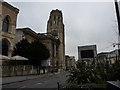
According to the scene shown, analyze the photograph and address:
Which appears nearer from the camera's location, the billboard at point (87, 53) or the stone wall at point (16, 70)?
the billboard at point (87, 53)

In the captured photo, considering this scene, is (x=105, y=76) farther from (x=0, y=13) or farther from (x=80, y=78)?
(x=0, y=13)

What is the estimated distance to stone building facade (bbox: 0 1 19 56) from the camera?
107 ft

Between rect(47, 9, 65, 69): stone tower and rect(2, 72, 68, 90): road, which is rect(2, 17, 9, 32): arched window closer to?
rect(2, 72, 68, 90): road

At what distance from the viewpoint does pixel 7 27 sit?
3491 centimetres

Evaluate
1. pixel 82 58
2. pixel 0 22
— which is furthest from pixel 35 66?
pixel 82 58

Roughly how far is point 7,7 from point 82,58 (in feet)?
88.4

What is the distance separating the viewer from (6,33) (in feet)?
110

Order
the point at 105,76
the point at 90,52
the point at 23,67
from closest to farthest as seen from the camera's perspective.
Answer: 1. the point at 105,76
2. the point at 90,52
3. the point at 23,67

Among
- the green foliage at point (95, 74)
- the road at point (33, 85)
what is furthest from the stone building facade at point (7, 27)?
the green foliage at point (95, 74)

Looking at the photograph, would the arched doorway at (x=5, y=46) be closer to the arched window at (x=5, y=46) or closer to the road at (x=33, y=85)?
the arched window at (x=5, y=46)

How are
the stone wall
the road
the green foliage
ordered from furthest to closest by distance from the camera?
the stone wall < the road < the green foliage

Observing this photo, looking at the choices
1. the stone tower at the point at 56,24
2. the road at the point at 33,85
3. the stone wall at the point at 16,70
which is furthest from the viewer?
the stone tower at the point at 56,24

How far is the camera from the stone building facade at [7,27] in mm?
32503

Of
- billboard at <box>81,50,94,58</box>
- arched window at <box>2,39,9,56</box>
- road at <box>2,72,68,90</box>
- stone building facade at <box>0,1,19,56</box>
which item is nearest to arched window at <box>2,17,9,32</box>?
stone building facade at <box>0,1,19,56</box>
